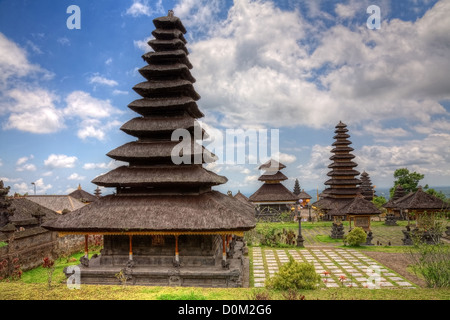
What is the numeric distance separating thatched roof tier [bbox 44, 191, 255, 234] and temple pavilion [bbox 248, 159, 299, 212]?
2342cm

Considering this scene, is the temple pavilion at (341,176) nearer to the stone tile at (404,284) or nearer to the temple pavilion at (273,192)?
the temple pavilion at (273,192)

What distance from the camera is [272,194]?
127 ft

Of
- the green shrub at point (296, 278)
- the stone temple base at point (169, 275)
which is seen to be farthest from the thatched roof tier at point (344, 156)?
the green shrub at point (296, 278)

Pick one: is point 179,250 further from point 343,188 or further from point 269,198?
point 343,188

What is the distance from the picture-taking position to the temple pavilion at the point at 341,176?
36.8 metres

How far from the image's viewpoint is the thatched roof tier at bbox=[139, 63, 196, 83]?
1767cm

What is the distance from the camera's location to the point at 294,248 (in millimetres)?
23188

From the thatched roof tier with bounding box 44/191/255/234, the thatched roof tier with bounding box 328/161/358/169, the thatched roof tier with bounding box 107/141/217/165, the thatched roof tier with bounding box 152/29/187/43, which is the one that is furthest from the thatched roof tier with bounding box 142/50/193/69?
the thatched roof tier with bounding box 328/161/358/169

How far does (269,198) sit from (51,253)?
24246 mm

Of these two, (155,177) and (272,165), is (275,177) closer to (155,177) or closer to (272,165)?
(272,165)

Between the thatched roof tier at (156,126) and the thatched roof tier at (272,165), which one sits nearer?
the thatched roof tier at (156,126)

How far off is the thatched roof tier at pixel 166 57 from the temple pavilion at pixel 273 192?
2332cm

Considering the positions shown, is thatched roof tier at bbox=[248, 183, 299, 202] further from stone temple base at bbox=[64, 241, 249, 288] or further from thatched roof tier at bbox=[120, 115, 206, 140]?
stone temple base at bbox=[64, 241, 249, 288]
